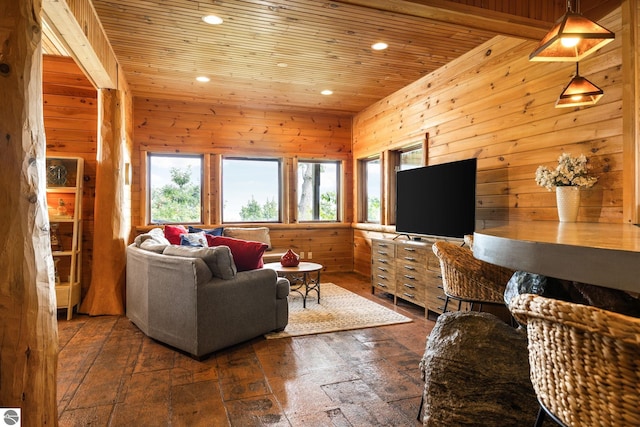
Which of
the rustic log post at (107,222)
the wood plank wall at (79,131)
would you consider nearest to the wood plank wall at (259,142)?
the wood plank wall at (79,131)

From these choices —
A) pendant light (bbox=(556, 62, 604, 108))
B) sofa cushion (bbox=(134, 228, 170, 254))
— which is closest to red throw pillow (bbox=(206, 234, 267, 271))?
sofa cushion (bbox=(134, 228, 170, 254))

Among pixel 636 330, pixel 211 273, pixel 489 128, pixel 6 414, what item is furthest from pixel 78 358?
pixel 489 128

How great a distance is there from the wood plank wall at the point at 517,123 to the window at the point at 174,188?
3.49 m

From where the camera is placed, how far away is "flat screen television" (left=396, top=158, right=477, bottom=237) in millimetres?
3789

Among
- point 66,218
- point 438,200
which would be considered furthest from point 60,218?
point 438,200

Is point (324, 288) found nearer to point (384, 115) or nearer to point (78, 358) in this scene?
point (384, 115)

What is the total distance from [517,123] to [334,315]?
2.63 metres

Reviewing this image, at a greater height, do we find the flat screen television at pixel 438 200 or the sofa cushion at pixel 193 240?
the flat screen television at pixel 438 200

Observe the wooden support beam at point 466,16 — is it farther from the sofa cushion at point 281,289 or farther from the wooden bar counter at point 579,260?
the sofa cushion at point 281,289

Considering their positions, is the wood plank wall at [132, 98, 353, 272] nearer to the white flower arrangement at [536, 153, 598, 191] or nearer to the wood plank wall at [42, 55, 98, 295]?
the wood plank wall at [42, 55, 98, 295]

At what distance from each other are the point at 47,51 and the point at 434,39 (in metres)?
3.94

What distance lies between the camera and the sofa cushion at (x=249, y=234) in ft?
19.5

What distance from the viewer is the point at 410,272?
433cm

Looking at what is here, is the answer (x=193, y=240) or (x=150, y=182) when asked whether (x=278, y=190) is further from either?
(x=193, y=240)
